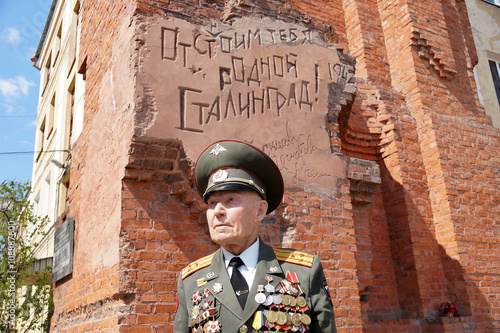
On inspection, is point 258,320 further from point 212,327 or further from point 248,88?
point 248,88

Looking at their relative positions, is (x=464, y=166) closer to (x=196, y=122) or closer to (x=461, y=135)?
(x=461, y=135)

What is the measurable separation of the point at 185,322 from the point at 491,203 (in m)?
5.98

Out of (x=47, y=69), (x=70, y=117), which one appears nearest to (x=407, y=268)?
(x=70, y=117)

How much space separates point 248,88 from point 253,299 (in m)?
2.88

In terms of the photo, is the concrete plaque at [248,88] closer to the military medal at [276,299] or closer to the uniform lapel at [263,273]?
the uniform lapel at [263,273]

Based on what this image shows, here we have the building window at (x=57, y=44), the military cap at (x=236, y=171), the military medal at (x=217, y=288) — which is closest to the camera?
the military medal at (x=217, y=288)

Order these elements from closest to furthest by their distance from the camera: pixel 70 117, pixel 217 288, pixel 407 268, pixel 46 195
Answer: pixel 217 288 < pixel 407 268 < pixel 70 117 < pixel 46 195

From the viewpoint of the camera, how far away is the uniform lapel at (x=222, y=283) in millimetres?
2043

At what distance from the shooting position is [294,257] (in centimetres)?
228

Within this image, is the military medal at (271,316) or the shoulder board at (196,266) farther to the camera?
the shoulder board at (196,266)

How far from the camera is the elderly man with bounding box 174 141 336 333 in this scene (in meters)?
2.03

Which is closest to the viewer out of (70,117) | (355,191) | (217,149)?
(217,149)

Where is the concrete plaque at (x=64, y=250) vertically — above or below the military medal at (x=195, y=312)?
above

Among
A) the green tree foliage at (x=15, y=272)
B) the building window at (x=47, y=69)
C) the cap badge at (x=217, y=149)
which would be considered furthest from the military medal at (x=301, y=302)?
the building window at (x=47, y=69)
